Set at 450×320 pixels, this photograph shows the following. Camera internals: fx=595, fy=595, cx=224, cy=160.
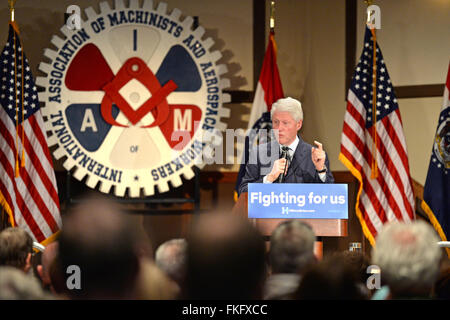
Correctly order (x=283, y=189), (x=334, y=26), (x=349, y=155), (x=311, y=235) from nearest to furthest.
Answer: (x=311, y=235)
(x=283, y=189)
(x=349, y=155)
(x=334, y=26)

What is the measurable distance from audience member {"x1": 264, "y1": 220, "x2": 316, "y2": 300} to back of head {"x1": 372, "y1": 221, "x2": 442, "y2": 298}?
245mm

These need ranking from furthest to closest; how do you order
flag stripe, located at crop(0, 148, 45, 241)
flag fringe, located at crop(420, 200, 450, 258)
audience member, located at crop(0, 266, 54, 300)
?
flag stripe, located at crop(0, 148, 45, 241), flag fringe, located at crop(420, 200, 450, 258), audience member, located at crop(0, 266, 54, 300)

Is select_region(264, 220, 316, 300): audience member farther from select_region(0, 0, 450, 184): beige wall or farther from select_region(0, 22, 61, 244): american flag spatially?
select_region(0, 0, 450, 184): beige wall

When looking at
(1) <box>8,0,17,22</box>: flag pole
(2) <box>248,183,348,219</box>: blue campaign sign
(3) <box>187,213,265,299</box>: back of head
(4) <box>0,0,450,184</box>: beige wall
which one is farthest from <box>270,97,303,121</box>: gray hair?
(1) <box>8,0,17,22</box>: flag pole

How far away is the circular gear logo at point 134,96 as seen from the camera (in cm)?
547

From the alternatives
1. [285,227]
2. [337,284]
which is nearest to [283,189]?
[285,227]

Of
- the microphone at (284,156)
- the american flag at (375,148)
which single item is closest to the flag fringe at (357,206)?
the american flag at (375,148)

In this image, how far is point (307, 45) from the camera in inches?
229

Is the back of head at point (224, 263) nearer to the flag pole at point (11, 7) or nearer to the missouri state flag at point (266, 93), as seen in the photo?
the missouri state flag at point (266, 93)

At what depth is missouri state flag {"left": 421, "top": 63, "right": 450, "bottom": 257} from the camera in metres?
4.73

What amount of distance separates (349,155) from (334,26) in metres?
1.43

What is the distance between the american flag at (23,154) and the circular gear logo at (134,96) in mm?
318
